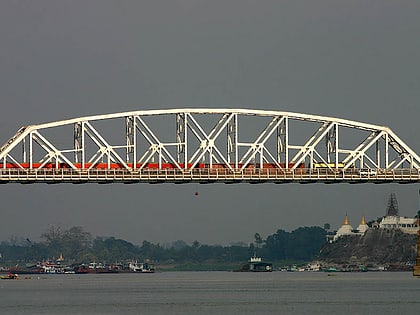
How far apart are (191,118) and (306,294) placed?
26.8 metres

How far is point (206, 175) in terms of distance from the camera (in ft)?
474

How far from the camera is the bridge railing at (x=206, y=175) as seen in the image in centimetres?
14175

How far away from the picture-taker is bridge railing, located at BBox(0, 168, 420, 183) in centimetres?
14175

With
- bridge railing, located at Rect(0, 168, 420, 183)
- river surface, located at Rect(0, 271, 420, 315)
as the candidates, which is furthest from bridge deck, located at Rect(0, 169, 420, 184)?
river surface, located at Rect(0, 271, 420, 315)

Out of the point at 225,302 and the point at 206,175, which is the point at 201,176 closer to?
the point at 206,175

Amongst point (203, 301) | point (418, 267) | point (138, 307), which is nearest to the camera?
point (138, 307)

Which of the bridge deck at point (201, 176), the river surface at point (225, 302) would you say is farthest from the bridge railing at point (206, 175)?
the river surface at point (225, 302)

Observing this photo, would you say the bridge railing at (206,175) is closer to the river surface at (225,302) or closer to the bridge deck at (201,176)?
the bridge deck at (201,176)

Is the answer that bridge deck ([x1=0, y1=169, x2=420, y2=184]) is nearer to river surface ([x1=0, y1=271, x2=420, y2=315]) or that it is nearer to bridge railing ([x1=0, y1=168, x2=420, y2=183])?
bridge railing ([x1=0, y1=168, x2=420, y2=183])

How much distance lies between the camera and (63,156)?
143 meters

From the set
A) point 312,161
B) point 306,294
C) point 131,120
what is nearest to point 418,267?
point 306,294

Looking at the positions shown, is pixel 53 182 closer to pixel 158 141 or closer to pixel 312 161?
pixel 158 141

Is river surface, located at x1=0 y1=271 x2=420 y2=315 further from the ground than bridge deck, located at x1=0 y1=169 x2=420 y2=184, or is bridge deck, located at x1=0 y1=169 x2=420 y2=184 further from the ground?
bridge deck, located at x1=0 y1=169 x2=420 y2=184

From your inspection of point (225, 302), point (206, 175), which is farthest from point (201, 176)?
point (225, 302)
